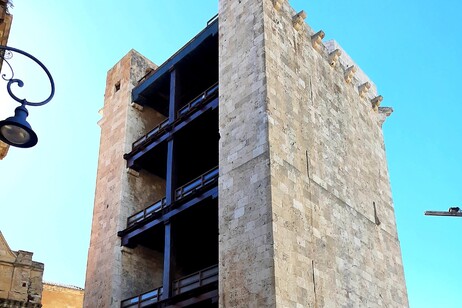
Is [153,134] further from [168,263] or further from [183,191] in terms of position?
[168,263]

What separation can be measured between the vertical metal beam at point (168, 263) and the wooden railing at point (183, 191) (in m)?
1.12

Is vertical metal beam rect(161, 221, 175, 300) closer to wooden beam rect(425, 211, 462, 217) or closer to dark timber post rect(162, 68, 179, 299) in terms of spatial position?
dark timber post rect(162, 68, 179, 299)

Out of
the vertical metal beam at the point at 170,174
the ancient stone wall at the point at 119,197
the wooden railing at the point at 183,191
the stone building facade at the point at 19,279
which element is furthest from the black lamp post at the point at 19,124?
the ancient stone wall at the point at 119,197

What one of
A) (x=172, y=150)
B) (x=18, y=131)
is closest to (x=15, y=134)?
(x=18, y=131)

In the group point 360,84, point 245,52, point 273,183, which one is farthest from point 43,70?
point 360,84

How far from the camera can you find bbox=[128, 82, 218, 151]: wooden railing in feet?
75.0

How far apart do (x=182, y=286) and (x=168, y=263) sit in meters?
1.24

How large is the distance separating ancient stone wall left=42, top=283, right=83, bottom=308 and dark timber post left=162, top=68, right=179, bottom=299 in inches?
682

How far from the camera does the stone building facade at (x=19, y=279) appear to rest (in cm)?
1845

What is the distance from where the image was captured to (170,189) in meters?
22.9

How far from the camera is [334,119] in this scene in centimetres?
2392

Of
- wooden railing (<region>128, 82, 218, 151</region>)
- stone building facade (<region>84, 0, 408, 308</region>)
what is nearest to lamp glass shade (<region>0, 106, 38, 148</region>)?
stone building facade (<region>84, 0, 408, 308</region>)

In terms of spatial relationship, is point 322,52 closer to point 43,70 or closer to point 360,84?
point 360,84

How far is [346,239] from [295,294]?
15.8 feet
